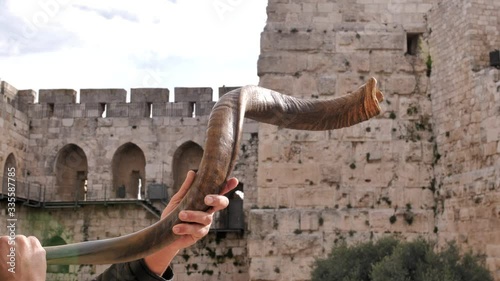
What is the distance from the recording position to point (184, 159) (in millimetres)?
21953

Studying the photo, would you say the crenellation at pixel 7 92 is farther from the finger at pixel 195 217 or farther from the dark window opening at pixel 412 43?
the finger at pixel 195 217

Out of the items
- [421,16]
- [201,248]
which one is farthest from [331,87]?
[201,248]

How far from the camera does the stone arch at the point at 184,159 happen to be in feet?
70.7

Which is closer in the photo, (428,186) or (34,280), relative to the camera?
(34,280)

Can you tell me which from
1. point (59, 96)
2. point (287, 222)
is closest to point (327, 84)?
point (287, 222)

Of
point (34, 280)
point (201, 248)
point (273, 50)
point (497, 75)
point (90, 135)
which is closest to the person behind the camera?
point (34, 280)

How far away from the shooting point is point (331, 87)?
9.31 metres

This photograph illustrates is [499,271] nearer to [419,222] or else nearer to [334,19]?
[419,222]

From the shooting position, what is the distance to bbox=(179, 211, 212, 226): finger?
2.11m

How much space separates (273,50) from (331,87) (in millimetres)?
971

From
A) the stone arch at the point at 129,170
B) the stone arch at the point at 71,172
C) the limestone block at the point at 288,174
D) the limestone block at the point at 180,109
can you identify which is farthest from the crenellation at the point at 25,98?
the limestone block at the point at 288,174

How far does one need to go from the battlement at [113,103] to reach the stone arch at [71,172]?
1236 millimetres

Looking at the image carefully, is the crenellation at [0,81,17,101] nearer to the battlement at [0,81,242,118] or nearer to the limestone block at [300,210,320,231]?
the battlement at [0,81,242,118]

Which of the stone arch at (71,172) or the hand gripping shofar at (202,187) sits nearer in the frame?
the hand gripping shofar at (202,187)
